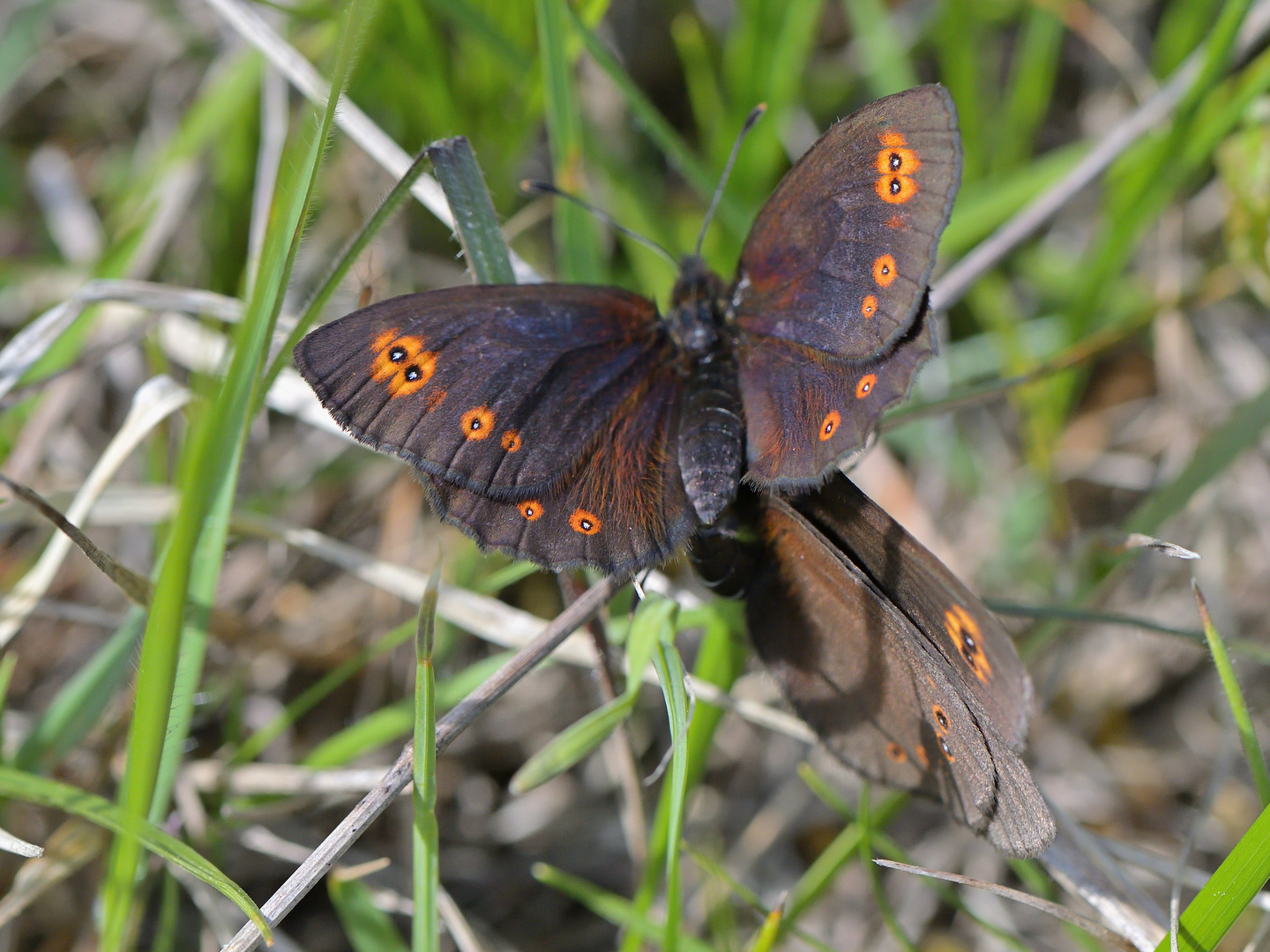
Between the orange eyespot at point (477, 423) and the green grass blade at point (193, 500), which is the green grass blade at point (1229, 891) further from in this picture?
the green grass blade at point (193, 500)

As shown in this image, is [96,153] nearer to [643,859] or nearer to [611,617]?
[611,617]

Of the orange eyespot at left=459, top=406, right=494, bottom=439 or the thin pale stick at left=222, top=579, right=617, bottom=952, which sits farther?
the orange eyespot at left=459, top=406, right=494, bottom=439

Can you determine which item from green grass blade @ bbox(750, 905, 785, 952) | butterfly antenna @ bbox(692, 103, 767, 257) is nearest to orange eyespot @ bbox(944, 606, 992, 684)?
green grass blade @ bbox(750, 905, 785, 952)

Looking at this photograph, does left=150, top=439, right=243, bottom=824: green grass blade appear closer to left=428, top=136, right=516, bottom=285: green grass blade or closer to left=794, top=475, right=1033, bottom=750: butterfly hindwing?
left=428, top=136, right=516, bottom=285: green grass blade

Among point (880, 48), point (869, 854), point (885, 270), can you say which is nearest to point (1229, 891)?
point (869, 854)

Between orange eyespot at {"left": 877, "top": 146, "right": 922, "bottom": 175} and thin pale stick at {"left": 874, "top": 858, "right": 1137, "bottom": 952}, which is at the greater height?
orange eyespot at {"left": 877, "top": 146, "right": 922, "bottom": 175}

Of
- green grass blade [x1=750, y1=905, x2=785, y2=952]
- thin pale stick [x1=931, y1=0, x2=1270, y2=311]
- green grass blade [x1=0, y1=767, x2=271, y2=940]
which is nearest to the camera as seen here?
green grass blade [x1=0, y1=767, x2=271, y2=940]

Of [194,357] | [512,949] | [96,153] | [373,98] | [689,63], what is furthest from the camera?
[96,153]

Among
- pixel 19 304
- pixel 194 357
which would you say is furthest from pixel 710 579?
pixel 19 304
